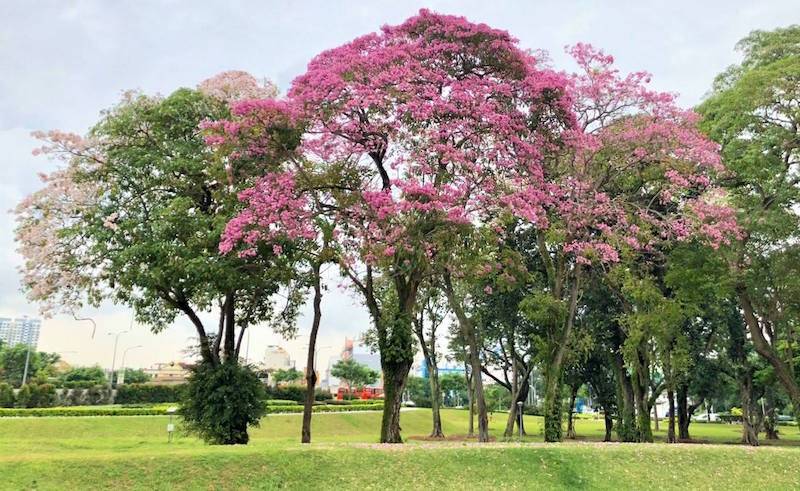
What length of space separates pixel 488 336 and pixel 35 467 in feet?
84.9

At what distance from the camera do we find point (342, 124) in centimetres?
1747

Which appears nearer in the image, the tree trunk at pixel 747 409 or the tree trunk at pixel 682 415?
the tree trunk at pixel 747 409

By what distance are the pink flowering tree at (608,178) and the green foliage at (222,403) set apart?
9.70m

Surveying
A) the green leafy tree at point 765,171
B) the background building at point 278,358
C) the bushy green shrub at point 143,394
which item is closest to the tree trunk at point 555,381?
the green leafy tree at point 765,171

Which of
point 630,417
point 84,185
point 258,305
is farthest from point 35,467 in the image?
point 630,417

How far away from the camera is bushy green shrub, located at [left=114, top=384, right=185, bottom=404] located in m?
46.0

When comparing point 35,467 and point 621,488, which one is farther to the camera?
point 621,488

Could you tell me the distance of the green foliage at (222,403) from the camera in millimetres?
19531

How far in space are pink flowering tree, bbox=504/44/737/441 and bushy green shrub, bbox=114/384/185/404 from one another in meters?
34.5

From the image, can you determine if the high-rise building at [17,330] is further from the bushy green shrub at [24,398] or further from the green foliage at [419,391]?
the bushy green shrub at [24,398]

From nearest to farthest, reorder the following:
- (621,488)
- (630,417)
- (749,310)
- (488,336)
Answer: (621,488) → (749,310) → (630,417) → (488,336)

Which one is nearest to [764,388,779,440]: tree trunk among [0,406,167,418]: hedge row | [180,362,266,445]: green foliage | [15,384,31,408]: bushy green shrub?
[180,362,266,445]: green foliage

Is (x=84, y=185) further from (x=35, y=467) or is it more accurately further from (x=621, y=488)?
(x=621, y=488)

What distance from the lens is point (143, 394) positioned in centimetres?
4691
